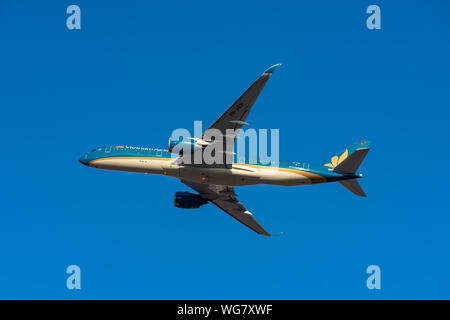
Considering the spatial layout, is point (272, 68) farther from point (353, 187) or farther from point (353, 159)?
point (353, 187)

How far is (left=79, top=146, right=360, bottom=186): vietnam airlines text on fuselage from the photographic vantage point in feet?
154

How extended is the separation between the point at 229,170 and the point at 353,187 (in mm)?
11588

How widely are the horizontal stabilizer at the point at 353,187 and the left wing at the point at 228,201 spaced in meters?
11.3

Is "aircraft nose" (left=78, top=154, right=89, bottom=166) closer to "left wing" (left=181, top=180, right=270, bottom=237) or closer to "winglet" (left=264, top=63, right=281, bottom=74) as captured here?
"left wing" (left=181, top=180, right=270, bottom=237)

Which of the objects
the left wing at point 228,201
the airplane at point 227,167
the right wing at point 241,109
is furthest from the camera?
the left wing at point 228,201

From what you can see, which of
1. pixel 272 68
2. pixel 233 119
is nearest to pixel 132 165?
pixel 233 119

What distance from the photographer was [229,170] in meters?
47.3

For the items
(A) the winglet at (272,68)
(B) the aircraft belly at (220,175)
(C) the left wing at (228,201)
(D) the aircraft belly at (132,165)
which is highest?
(A) the winglet at (272,68)

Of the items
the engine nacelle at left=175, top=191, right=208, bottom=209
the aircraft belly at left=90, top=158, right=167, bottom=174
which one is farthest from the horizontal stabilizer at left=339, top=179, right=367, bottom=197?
the aircraft belly at left=90, top=158, right=167, bottom=174

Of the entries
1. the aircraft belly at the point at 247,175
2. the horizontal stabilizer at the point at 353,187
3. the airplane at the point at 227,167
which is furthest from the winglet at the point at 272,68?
the horizontal stabilizer at the point at 353,187

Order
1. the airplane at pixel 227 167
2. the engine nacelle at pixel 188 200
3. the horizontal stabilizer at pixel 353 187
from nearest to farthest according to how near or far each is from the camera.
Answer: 1. the airplane at pixel 227 167
2. the horizontal stabilizer at pixel 353 187
3. the engine nacelle at pixel 188 200

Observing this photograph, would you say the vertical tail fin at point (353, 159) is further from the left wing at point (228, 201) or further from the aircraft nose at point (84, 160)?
the aircraft nose at point (84, 160)

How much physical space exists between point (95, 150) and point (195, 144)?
33.8ft

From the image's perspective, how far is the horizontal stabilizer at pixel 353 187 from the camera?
47562 mm
